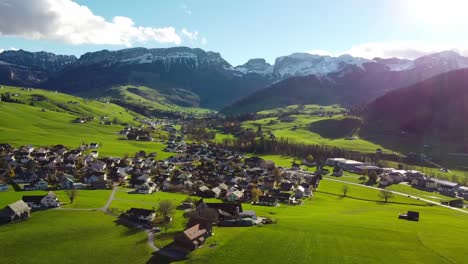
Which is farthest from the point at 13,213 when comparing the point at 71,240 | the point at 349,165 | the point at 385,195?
the point at 349,165

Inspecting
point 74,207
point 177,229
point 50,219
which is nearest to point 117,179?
point 74,207

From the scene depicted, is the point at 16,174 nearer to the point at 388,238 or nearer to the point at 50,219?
the point at 50,219

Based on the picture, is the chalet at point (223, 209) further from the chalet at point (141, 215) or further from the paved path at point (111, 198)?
the paved path at point (111, 198)

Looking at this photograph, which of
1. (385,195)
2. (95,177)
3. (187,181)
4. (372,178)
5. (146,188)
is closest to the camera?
(146,188)

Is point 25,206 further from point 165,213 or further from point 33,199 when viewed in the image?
point 165,213

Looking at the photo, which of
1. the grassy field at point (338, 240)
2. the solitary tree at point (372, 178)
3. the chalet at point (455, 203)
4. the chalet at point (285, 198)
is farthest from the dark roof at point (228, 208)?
the solitary tree at point (372, 178)

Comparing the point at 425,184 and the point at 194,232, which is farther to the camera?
the point at 425,184

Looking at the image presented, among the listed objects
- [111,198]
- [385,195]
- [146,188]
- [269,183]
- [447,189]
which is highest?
[447,189]

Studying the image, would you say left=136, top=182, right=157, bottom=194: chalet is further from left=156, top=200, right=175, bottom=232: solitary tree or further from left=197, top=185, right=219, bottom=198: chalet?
left=156, top=200, right=175, bottom=232: solitary tree
